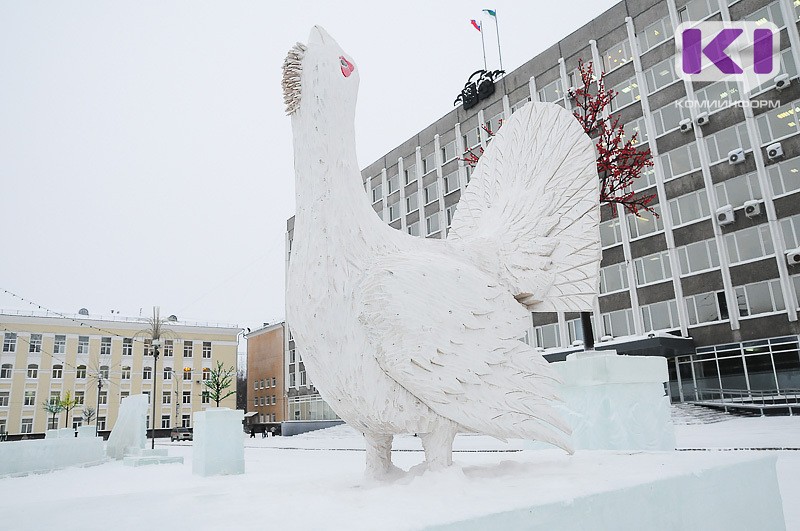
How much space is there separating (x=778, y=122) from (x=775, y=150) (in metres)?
1.35

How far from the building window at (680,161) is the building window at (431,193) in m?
13.9

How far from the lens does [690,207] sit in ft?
76.7

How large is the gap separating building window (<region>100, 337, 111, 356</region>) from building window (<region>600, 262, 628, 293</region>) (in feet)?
123

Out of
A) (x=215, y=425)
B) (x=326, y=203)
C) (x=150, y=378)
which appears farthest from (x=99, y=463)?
(x=150, y=378)

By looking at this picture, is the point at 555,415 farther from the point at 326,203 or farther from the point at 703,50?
the point at 703,50

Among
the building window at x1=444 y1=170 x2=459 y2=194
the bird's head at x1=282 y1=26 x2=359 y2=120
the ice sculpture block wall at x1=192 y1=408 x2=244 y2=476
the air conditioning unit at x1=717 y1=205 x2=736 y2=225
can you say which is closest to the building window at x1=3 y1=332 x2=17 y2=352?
the building window at x1=444 y1=170 x2=459 y2=194

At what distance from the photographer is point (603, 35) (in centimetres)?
2662

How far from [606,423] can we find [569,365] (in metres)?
0.68

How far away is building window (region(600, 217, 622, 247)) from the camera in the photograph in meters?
25.2

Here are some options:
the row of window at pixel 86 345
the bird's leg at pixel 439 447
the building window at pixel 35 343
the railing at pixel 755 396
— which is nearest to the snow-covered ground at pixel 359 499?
the bird's leg at pixel 439 447

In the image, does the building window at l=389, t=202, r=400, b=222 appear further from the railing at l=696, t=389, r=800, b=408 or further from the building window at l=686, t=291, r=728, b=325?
the railing at l=696, t=389, r=800, b=408

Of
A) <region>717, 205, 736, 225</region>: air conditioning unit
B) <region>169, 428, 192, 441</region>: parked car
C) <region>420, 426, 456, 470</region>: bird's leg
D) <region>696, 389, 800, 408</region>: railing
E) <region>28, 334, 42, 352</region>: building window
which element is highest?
<region>717, 205, 736, 225</region>: air conditioning unit

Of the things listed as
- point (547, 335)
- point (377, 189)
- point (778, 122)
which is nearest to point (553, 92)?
point (778, 122)

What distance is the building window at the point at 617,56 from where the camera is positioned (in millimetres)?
26003
